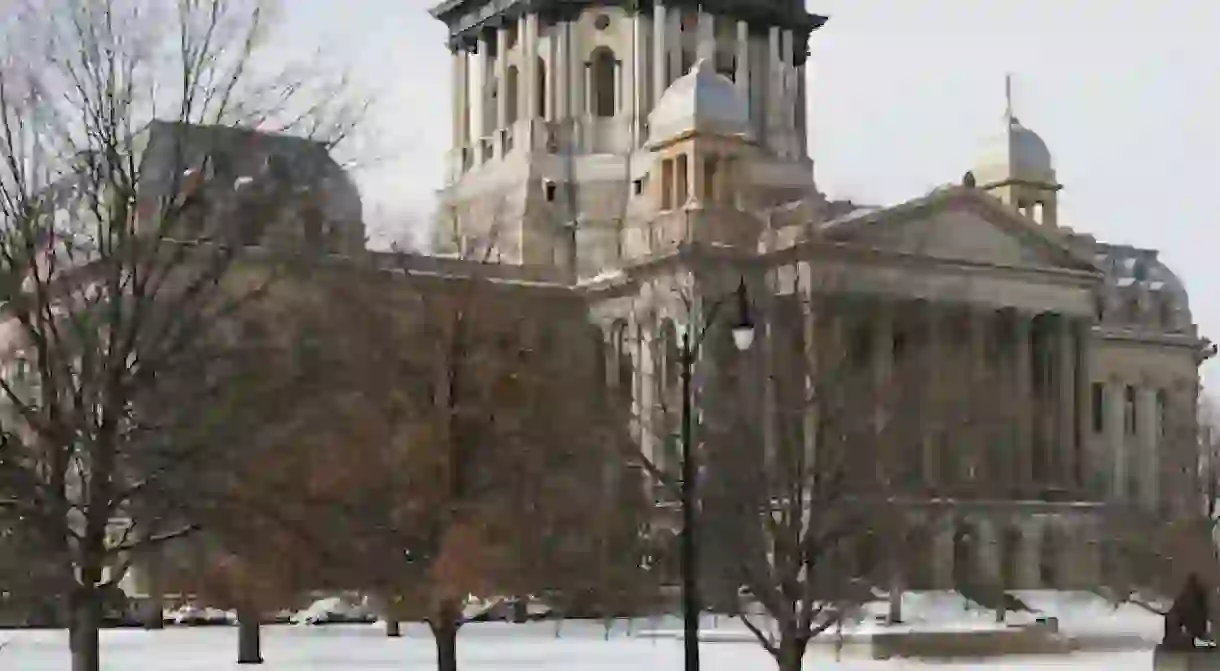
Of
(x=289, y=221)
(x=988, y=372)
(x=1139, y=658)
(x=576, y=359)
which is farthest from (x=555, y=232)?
(x=289, y=221)

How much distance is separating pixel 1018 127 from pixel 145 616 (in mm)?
53753

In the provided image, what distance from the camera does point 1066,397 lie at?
86688 millimetres

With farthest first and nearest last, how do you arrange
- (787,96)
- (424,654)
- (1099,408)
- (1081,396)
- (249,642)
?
1. (1099,408)
2. (787,96)
3. (1081,396)
4. (424,654)
5. (249,642)

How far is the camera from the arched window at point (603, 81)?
3777 inches

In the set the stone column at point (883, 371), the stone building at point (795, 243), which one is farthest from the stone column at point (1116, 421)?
the stone column at point (883, 371)

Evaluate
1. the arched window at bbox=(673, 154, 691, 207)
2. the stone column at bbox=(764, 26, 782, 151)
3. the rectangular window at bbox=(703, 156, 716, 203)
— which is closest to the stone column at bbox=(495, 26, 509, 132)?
the stone column at bbox=(764, 26, 782, 151)

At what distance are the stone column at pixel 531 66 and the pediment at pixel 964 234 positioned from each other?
880 inches

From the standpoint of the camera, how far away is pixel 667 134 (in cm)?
8144

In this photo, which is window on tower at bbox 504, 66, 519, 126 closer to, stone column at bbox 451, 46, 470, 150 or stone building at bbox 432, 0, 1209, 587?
stone building at bbox 432, 0, 1209, 587

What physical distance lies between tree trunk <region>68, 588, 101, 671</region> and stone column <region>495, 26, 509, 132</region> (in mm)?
77455

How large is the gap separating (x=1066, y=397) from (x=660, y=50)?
24.3 m

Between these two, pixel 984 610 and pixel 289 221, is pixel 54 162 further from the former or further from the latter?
pixel 984 610

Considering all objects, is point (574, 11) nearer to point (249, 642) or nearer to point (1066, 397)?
point (1066, 397)

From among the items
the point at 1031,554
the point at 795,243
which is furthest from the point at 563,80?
the point at 1031,554
